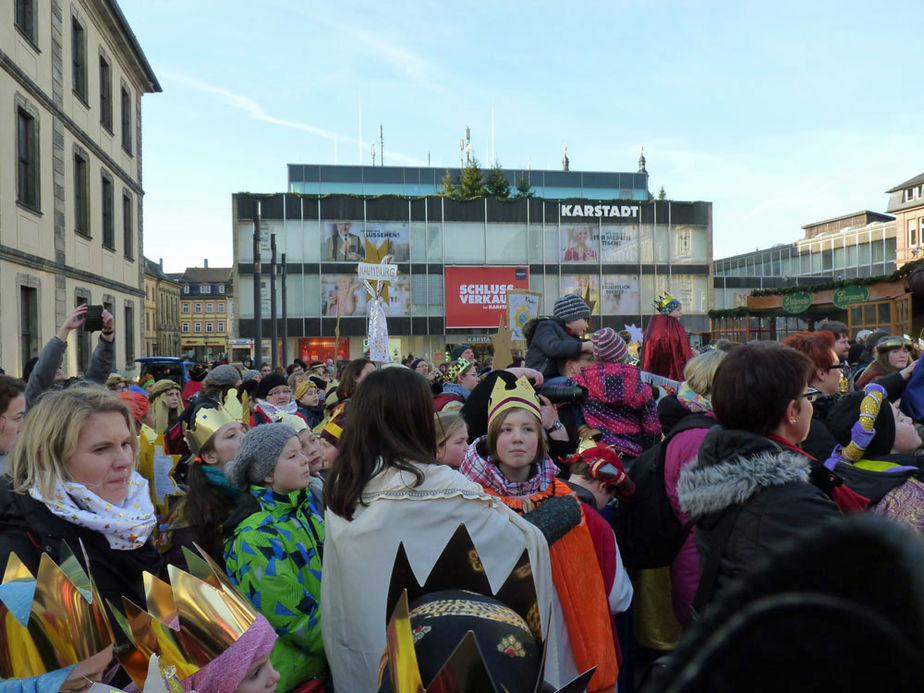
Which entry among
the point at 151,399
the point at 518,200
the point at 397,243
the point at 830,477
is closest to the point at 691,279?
the point at 518,200

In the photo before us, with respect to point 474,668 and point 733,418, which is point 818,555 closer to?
point 474,668

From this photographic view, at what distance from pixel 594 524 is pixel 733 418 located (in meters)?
0.84

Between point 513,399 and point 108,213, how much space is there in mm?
22718

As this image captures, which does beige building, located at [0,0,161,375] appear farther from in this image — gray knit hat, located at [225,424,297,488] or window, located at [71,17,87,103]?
gray knit hat, located at [225,424,297,488]

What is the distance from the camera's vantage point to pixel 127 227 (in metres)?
24.5

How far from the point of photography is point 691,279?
4384cm

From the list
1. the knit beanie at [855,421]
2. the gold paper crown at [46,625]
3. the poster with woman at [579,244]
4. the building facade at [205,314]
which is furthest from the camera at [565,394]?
the building facade at [205,314]

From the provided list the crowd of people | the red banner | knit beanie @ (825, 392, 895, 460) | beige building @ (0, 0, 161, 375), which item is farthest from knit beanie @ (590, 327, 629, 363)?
the red banner

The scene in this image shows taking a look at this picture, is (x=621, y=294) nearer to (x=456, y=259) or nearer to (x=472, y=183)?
(x=456, y=259)

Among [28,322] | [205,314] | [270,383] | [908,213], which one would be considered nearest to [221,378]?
[270,383]

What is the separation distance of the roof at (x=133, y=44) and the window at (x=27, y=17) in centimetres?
546

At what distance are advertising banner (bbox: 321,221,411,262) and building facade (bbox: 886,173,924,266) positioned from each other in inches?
1300

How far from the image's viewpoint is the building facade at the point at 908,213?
160 feet

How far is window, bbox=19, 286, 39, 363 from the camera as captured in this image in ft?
51.1
